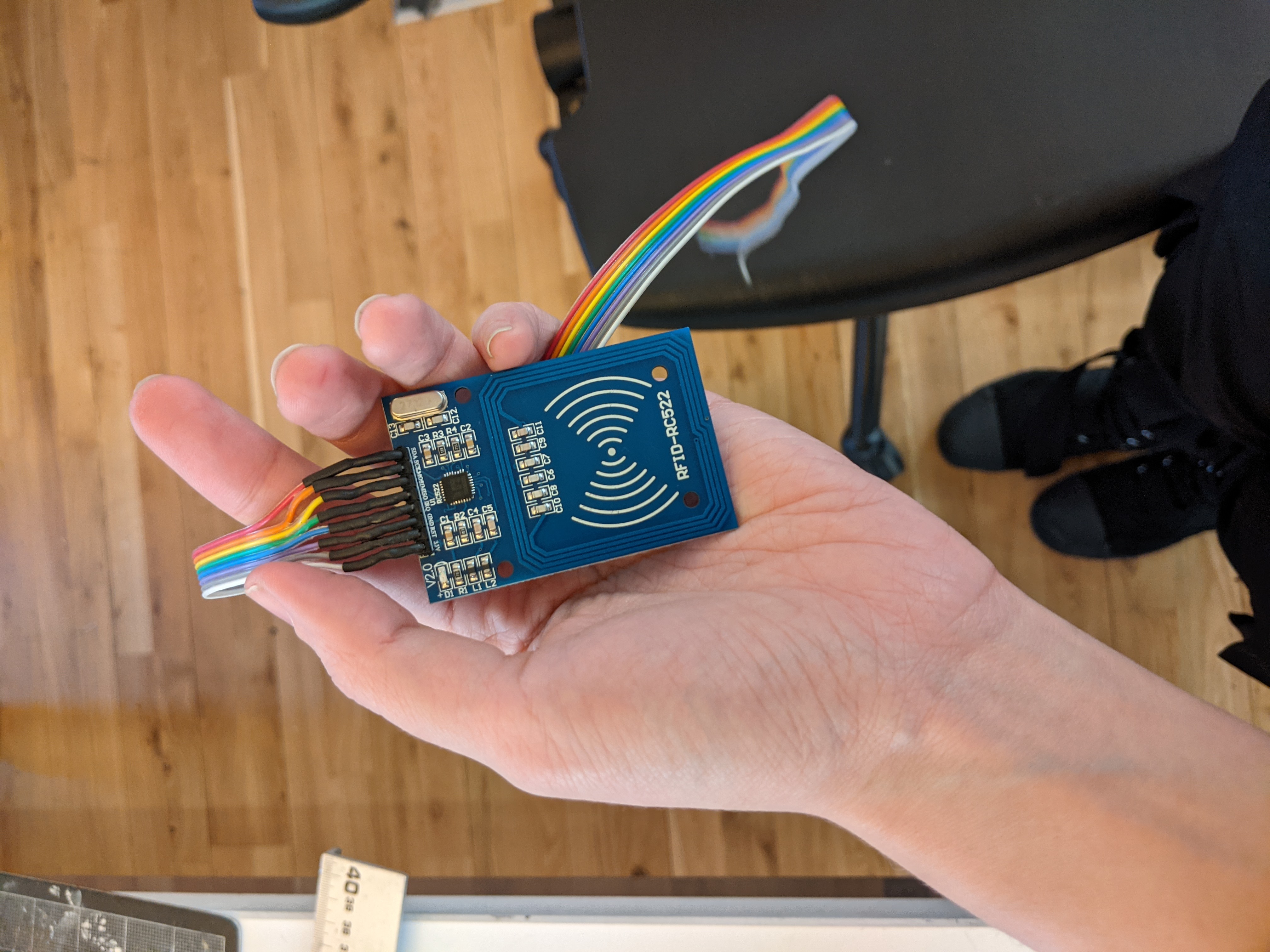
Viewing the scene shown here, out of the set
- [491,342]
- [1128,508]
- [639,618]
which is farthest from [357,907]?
[1128,508]

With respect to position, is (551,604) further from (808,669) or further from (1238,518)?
(1238,518)

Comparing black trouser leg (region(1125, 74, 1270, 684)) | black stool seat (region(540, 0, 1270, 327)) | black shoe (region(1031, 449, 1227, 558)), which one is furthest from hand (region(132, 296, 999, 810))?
black shoe (region(1031, 449, 1227, 558))

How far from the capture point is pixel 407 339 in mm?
620

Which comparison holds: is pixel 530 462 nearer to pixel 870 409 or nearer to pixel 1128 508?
pixel 870 409

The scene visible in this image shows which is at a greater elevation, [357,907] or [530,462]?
[530,462]

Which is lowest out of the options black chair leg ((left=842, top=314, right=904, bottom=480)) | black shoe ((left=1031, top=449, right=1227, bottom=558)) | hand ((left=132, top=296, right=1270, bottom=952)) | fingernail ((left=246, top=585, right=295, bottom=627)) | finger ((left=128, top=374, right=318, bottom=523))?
hand ((left=132, top=296, right=1270, bottom=952))

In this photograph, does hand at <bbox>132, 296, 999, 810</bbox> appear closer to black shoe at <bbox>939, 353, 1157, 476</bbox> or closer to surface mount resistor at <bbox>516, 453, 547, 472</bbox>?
surface mount resistor at <bbox>516, 453, 547, 472</bbox>

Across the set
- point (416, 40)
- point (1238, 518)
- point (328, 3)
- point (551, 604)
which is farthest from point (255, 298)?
point (1238, 518)

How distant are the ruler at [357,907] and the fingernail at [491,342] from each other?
71 cm

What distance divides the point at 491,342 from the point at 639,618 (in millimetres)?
273

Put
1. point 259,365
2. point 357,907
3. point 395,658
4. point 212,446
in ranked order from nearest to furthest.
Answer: point 395,658, point 212,446, point 357,907, point 259,365

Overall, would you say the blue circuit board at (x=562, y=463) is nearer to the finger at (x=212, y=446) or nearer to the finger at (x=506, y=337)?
the finger at (x=506, y=337)

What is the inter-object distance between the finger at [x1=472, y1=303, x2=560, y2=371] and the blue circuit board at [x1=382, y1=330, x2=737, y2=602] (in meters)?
0.01

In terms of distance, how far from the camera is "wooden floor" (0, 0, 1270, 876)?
1391 mm
